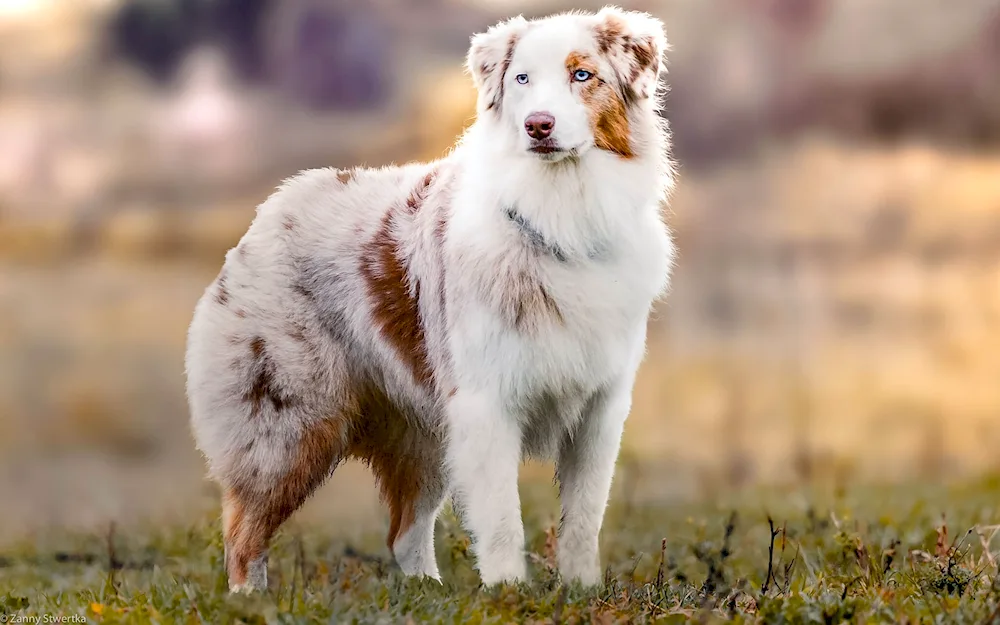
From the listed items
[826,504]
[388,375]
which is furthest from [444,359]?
[826,504]

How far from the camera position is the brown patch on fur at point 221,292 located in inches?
234

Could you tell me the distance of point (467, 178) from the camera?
5.27m

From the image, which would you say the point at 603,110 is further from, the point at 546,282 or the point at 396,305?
the point at 396,305

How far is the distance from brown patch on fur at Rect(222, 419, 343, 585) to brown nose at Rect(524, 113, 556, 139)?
2079 mm

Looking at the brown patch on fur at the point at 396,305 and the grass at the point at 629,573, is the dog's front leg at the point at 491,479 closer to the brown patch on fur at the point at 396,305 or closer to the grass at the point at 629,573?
the grass at the point at 629,573

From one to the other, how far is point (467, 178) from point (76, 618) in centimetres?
281

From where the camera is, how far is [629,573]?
6.29m

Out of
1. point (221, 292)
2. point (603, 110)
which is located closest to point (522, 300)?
point (603, 110)

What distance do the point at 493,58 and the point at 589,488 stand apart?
231 centimetres

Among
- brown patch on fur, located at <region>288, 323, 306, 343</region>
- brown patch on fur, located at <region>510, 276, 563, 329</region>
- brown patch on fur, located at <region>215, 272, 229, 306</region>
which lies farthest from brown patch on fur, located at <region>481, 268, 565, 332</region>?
brown patch on fur, located at <region>215, 272, 229, 306</region>

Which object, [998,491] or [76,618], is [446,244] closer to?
[76,618]

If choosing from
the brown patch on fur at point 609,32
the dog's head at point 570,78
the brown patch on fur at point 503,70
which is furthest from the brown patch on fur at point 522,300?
the brown patch on fur at point 609,32

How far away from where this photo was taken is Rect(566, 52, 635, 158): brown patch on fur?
482cm

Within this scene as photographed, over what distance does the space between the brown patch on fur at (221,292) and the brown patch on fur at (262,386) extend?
1.20 ft
